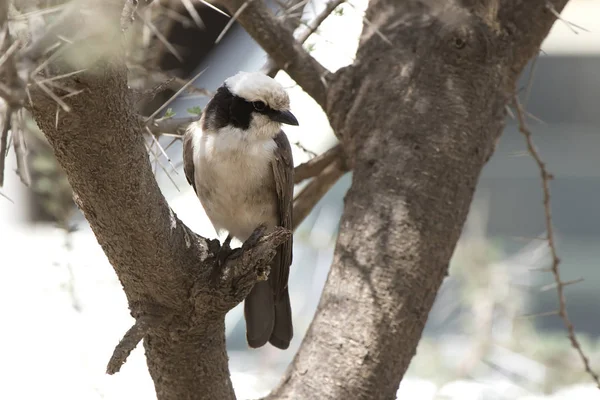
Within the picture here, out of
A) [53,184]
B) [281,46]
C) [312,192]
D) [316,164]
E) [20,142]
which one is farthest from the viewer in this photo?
[312,192]

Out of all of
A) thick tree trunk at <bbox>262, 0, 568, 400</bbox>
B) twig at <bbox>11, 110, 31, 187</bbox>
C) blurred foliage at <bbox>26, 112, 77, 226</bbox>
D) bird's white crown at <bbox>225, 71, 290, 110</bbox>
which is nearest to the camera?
twig at <bbox>11, 110, 31, 187</bbox>

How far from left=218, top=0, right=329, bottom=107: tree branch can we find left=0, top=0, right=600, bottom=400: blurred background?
0.10m

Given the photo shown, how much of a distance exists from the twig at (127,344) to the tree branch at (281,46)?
145 centimetres

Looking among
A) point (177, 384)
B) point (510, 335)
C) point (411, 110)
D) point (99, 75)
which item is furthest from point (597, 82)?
point (99, 75)

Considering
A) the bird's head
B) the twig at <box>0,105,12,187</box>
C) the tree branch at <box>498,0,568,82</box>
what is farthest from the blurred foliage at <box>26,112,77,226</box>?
the twig at <box>0,105,12,187</box>

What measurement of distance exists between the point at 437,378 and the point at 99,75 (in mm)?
3327

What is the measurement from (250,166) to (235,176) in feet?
0.24

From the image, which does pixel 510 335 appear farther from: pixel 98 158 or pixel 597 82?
pixel 597 82

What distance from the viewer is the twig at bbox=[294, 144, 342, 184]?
4125 millimetres

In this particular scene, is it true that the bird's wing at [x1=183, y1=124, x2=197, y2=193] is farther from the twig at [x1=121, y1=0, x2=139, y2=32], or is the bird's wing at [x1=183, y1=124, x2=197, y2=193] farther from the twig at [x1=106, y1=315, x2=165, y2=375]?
the twig at [x1=121, y1=0, x2=139, y2=32]

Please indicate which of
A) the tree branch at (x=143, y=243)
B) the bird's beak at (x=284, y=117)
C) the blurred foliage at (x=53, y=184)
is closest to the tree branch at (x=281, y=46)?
the bird's beak at (x=284, y=117)

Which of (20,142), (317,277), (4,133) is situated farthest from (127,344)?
(317,277)

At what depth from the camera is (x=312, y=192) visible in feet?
14.3

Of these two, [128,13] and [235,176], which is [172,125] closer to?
[235,176]
